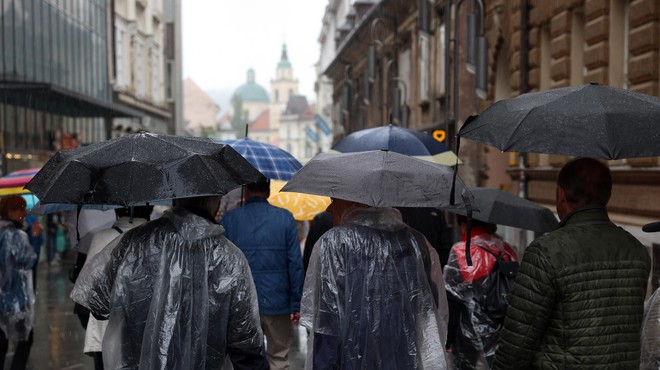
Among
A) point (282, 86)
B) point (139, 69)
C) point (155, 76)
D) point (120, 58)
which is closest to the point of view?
point (120, 58)

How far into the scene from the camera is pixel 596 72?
12.5m

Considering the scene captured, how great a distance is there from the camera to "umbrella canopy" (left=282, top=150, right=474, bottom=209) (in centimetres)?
460

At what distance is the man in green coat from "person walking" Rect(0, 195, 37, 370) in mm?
5272

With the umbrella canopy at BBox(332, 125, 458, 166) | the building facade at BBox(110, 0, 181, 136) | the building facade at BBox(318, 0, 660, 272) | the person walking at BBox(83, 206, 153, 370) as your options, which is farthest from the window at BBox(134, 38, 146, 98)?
the person walking at BBox(83, 206, 153, 370)

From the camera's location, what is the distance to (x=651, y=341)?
4051 mm

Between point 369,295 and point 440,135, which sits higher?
point 440,135

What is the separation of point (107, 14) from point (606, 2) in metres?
27.7

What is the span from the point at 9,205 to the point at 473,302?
4138mm

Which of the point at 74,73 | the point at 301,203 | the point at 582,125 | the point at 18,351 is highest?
the point at 74,73

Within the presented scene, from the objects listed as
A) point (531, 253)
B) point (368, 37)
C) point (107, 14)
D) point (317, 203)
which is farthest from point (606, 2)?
point (107, 14)

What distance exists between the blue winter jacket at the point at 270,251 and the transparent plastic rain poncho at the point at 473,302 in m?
1.15

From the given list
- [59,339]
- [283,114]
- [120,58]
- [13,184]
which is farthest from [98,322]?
[283,114]

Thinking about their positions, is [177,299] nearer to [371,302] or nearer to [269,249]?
[371,302]

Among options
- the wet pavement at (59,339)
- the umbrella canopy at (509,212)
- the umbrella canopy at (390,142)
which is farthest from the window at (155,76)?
the umbrella canopy at (509,212)
